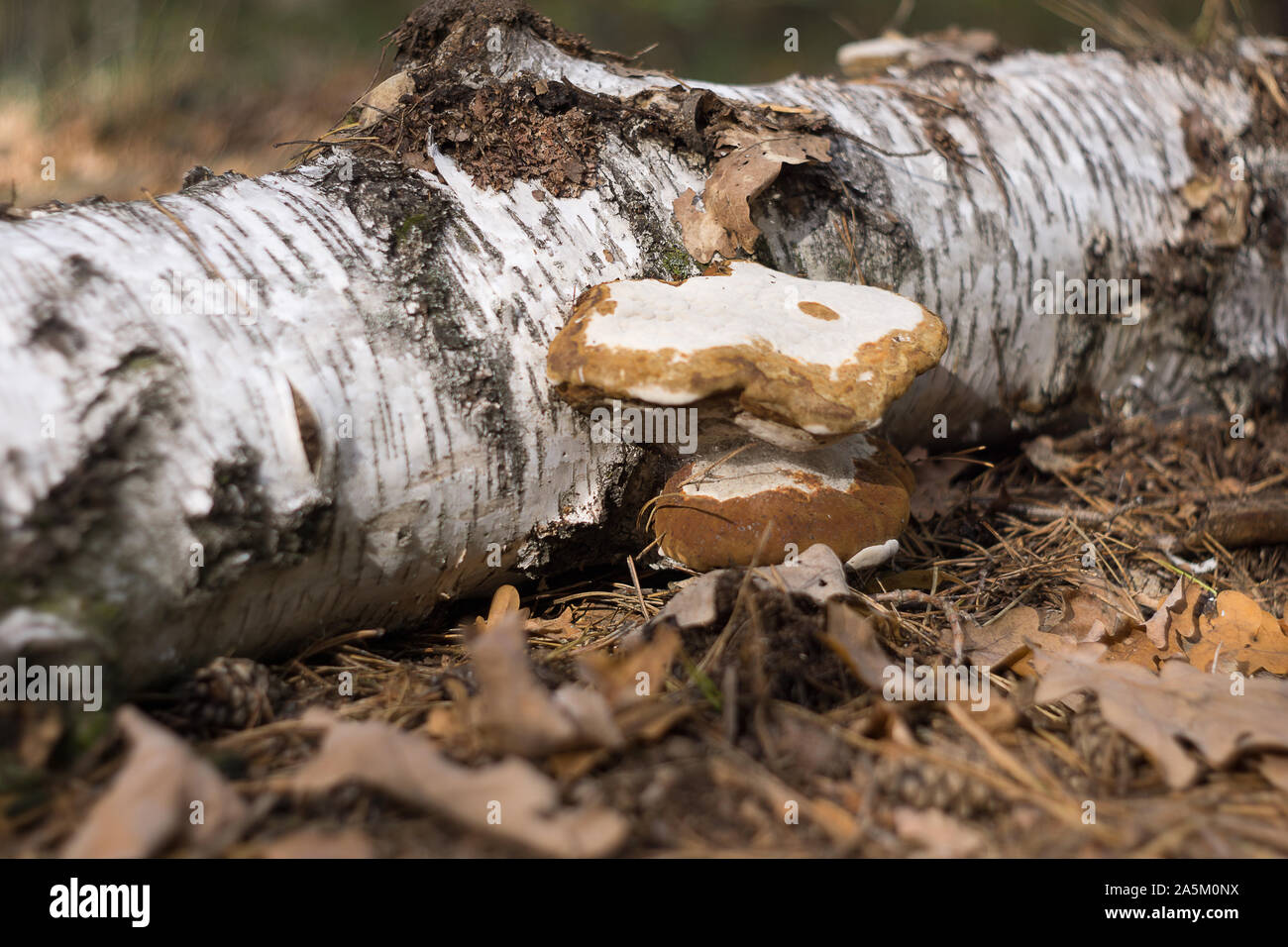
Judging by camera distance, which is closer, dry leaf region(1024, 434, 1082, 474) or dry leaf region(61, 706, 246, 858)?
dry leaf region(61, 706, 246, 858)

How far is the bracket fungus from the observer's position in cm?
204

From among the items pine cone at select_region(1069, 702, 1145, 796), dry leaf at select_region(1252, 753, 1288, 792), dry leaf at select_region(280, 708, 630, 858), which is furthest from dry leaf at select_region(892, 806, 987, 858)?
dry leaf at select_region(1252, 753, 1288, 792)

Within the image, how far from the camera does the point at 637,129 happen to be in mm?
2732

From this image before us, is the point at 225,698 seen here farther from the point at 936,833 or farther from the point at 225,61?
the point at 225,61

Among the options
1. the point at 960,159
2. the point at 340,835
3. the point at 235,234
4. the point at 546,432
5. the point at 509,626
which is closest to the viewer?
the point at 340,835

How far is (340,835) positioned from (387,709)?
54 cm

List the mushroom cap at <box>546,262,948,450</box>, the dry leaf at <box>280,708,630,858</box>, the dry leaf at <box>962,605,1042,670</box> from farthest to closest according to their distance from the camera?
the dry leaf at <box>962,605,1042,670</box>
the mushroom cap at <box>546,262,948,450</box>
the dry leaf at <box>280,708,630,858</box>

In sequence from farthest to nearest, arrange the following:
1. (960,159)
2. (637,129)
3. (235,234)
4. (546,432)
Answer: (960,159) → (637,129) → (546,432) → (235,234)

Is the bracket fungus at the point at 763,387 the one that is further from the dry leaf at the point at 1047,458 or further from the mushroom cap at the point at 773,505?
the dry leaf at the point at 1047,458

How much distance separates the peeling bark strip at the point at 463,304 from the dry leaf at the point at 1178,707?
1270 mm

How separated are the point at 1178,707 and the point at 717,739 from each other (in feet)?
3.34

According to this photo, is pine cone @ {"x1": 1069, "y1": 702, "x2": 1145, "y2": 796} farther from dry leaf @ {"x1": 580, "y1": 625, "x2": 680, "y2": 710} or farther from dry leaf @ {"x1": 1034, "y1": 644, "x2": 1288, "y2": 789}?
dry leaf @ {"x1": 580, "y1": 625, "x2": 680, "y2": 710}
